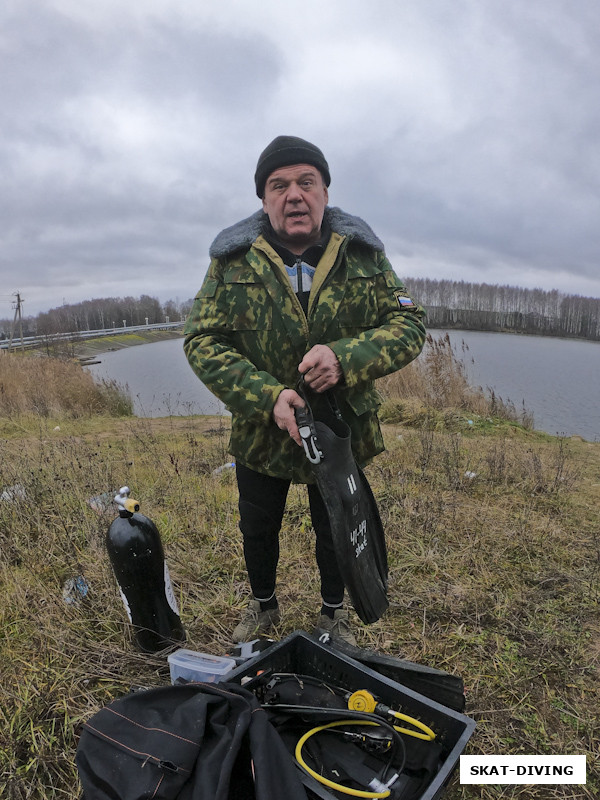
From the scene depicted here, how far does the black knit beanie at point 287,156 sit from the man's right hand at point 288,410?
35.9 inches

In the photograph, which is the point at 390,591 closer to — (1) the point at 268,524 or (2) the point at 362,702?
(1) the point at 268,524

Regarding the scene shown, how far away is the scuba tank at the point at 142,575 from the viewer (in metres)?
1.98

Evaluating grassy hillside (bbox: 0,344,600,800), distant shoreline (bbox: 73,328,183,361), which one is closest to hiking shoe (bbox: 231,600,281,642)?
grassy hillside (bbox: 0,344,600,800)

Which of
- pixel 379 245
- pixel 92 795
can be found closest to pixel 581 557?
pixel 379 245

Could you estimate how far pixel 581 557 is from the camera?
3131mm

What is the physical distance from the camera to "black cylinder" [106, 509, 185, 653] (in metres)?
1.98

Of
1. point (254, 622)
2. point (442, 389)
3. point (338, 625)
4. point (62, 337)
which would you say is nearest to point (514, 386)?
point (442, 389)

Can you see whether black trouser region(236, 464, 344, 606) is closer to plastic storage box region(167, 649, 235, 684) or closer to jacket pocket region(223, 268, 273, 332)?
plastic storage box region(167, 649, 235, 684)

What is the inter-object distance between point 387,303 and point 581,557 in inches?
93.5

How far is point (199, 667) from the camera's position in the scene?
1868 mm

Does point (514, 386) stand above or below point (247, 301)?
below

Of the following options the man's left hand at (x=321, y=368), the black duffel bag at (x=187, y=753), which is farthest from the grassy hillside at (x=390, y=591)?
the man's left hand at (x=321, y=368)

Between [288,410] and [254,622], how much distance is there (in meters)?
1.23

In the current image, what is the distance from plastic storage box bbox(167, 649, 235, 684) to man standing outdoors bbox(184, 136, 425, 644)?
0.67m
